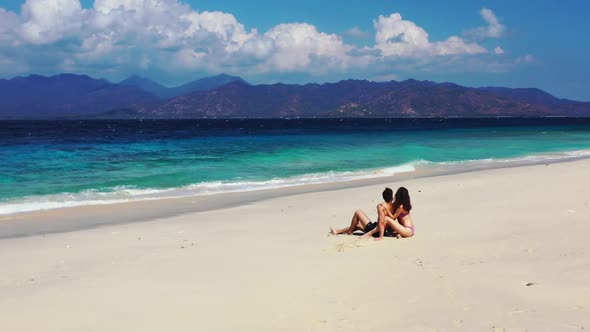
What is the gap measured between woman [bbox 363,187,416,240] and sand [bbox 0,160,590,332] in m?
0.26

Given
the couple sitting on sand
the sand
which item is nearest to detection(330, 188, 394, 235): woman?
the couple sitting on sand

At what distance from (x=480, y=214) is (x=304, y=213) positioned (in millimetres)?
3811

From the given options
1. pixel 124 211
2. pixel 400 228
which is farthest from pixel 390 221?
pixel 124 211

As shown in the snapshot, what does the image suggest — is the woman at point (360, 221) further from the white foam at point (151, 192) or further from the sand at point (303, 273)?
the white foam at point (151, 192)

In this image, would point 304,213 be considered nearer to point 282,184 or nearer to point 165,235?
point 165,235

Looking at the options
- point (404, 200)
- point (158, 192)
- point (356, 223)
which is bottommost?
point (158, 192)

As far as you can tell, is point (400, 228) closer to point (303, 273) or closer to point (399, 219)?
point (399, 219)

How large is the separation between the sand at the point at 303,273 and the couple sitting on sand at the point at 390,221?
29 cm

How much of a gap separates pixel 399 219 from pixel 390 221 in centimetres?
36

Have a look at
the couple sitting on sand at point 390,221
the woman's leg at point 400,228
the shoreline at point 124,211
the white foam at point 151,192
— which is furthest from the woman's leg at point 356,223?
the white foam at point 151,192

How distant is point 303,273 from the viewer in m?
7.12

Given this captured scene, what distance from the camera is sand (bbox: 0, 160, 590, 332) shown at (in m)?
5.51

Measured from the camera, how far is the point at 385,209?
9.77 m

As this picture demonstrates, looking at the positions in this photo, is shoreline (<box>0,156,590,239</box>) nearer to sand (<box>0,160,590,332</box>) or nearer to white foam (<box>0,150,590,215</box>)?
sand (<box>0,160,590,332</box>)
